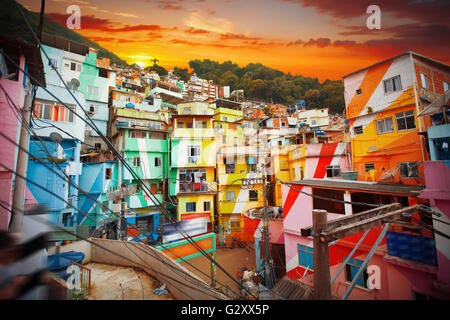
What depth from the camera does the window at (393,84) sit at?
15.9m

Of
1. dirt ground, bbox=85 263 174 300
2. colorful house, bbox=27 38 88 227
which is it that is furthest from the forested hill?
dirt ground, bbox=85 263 174 300

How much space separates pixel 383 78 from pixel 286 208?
14489 mm

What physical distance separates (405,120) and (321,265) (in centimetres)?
1828

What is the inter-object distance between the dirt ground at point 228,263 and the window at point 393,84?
20.1 meters

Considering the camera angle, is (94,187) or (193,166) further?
(193,166)

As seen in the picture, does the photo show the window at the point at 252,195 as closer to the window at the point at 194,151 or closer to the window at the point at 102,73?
the window at the point at 194,151

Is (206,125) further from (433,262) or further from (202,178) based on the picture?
(433,262)

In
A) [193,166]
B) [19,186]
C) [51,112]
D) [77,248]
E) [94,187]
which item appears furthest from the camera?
[193,166]

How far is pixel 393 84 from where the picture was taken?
1634cm

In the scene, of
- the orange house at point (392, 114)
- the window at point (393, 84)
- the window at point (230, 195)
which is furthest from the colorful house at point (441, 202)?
the window at point (230, 195)

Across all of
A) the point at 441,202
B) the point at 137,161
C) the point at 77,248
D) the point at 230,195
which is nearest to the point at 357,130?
the point at 441,202

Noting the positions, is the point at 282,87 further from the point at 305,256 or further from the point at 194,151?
the point at 305,256

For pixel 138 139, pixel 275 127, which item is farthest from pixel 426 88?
pixel 138 139

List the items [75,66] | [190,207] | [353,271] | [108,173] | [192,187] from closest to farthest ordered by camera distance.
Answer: [353,271]
[108,173]
[190,207]
[192,187]
[75,66]
